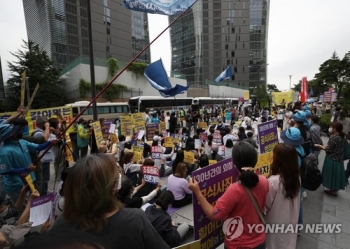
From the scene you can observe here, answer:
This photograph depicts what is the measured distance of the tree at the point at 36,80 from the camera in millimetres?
26797

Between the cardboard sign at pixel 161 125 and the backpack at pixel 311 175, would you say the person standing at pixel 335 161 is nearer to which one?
the backpack at pixel 311 175

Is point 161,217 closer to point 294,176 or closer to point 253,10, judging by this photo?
point 294,176

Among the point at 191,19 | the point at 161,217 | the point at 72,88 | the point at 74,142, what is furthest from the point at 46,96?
the point at 191,19

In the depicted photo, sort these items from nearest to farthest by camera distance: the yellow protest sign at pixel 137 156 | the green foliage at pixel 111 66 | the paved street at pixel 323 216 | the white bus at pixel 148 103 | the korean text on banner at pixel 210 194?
1. the korean text on banner at pixel 210 194
2. the paved street at pixel 323 216
3. the yellow protest sign at pixel 137 156
4. the white bus at pixel 148 103
5. the green foliage at pixel 111 66

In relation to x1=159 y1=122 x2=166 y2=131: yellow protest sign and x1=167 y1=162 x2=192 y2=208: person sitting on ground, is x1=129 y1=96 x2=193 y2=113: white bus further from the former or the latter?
x1=167 y1=162 x2=192 y2=208: person sitting on ground

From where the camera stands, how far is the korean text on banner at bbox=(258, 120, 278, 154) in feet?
12.9

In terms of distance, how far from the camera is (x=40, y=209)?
6.64 ft

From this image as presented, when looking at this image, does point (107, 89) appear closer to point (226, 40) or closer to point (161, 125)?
point (161, 125)

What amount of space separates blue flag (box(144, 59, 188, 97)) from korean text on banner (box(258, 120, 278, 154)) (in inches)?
199

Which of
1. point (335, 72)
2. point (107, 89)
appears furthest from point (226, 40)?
point (107, 89)

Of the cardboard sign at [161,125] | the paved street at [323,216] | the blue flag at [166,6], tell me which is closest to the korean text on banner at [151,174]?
the paved street at [323,216]

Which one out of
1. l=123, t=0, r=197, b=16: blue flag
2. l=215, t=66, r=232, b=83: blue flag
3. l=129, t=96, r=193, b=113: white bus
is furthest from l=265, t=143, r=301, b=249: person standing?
l=129, t=96, r=193, b=113: white bus

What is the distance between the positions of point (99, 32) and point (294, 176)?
162 feet

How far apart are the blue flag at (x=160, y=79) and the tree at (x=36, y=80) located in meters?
22.4
